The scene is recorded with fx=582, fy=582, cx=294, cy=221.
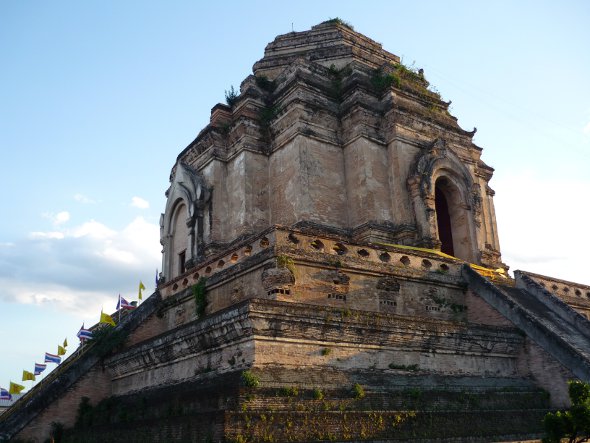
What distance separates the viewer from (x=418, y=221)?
19.1 metres

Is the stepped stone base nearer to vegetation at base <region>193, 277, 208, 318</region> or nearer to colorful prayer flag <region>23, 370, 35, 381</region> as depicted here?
vegetation at base <region>193, 277, 208, 318</region>

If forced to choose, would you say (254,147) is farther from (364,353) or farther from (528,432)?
(528,432)

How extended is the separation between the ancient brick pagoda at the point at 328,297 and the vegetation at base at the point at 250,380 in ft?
0.08

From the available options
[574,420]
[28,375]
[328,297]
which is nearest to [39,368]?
[28,375]

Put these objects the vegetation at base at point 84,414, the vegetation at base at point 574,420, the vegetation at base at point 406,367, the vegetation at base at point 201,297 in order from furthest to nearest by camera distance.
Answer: the vegetation at base at point 201,297 < the vegetation at base at point 84,414 < the vegetation at base at point 406,367 < the vegetation at base at point 574,420

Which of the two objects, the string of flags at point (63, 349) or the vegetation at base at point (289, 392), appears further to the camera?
the string of flags at point (63, 349)

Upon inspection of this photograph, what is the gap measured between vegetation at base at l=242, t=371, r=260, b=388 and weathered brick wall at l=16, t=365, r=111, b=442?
6717mm

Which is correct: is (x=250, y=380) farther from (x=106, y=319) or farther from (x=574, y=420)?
(x=106, y=319)

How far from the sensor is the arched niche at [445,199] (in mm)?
19156

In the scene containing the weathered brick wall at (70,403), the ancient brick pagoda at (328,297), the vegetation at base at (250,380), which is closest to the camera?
the vegetation at base at (250,380)

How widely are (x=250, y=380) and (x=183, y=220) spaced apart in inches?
557

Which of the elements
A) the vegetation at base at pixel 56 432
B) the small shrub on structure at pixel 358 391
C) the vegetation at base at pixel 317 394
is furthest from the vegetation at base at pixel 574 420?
the vegetation at base at pixel 56 432

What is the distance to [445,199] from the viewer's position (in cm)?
2156

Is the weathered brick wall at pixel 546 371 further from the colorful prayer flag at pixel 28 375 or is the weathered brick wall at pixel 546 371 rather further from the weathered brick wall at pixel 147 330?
the colorful prayer flag at pixel 28 375
